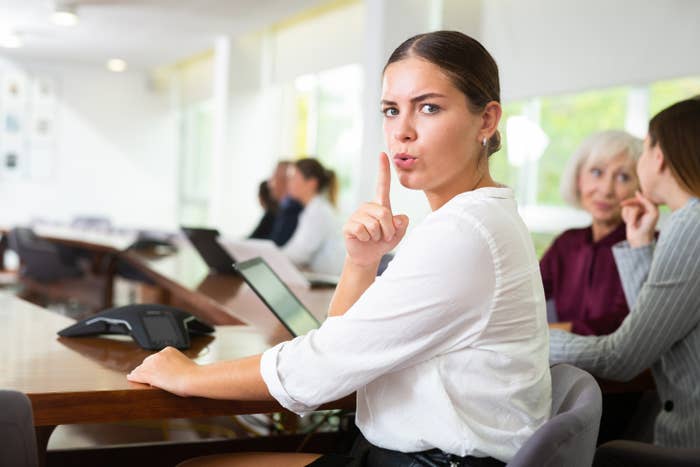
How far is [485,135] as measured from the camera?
142 centimetres

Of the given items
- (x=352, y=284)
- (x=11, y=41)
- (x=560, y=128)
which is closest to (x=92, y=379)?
(x=352, y=284)

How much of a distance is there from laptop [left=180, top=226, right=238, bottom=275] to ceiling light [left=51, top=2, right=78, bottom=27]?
515cm

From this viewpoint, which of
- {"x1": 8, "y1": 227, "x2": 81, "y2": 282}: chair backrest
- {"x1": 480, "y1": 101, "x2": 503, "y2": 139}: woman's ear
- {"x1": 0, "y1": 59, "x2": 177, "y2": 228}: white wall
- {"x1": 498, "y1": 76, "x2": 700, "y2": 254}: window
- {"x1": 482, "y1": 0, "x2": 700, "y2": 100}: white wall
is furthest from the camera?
{"x1": 0, "y1": 59, "x2": 177, "y2": 228}: white wall

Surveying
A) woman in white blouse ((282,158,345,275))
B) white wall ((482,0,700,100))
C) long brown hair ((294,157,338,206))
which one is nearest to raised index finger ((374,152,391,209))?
woman in white blouse ((282,158,345,275))

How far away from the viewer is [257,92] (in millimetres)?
10547

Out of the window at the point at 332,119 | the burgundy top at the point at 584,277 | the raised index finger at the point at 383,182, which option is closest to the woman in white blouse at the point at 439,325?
the raised index finger at the point at 383,182

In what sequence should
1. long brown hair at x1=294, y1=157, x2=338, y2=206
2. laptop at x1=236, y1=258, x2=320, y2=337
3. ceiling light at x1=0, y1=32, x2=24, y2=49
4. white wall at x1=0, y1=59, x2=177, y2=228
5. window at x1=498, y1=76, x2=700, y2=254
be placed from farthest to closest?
white wall at x1=0, y1=59, x2=177, y2=228
ceiling light at x1=0, y1=32, x2=24, y2=49
long brown hair at x1=294, y1=157, x2=338, y2=206
window at x1=498, y1=76, x2=700, y2=254
laptop at x1=236, y1=258, x2=320, y2=337

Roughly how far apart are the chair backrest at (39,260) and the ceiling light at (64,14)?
107 inches

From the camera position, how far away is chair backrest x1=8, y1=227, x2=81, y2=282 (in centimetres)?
642

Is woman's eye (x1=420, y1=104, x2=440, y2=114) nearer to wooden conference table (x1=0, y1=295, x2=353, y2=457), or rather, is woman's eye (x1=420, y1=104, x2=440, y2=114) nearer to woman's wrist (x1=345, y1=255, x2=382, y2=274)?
woman's wrist (x1=345, y1=255, x2=382, y2=274)

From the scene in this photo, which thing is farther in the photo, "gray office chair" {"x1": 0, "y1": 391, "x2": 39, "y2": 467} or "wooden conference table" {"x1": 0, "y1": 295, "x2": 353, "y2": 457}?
"wooden conference table" {"x1": 0, "y1": 295, "x2": 353, "y2": 457}

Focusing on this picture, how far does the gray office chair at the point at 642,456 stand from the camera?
1606 mm

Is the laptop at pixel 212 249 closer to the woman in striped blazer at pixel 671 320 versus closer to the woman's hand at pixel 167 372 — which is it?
the woman in striped blazer at pixel 671 320

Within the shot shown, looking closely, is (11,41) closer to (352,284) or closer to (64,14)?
(64,14)
